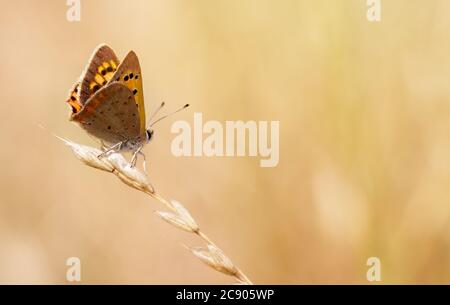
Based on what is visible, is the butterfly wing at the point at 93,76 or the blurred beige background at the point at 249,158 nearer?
the butterfly wing at the point at 93,76

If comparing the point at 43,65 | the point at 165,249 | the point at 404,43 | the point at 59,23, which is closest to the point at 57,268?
the point at 165,249

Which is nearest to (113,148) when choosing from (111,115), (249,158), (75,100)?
(111,115)

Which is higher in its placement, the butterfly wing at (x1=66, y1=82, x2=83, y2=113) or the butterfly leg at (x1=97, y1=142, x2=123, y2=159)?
the butterfly wing at (x1=66, y1=82, x2=83, y2=113)

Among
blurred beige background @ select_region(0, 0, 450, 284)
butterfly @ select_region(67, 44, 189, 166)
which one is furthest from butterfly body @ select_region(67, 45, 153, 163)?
blurred beige background @ select_region(0, 0, 450, 284)

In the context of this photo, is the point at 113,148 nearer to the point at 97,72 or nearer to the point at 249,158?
the point at 97,72

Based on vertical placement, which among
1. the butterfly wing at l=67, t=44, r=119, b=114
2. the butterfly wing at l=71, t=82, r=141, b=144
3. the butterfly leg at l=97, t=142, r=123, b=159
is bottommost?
the butterfly leg at l=97, t=142, r=123, b=159

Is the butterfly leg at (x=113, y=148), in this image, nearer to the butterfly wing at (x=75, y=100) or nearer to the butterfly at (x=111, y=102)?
the butterfly at (x=111, y=102)

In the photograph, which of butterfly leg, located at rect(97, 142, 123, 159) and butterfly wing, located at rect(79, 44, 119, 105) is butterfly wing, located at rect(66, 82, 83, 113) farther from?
butterfly leg, located at rect(97, 142, 123, 159)

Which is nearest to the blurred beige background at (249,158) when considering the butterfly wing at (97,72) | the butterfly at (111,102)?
the butterfly at (111,102)

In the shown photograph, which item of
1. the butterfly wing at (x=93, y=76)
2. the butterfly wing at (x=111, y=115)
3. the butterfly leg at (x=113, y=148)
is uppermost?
the butterfly wing at (x=93, y=76)

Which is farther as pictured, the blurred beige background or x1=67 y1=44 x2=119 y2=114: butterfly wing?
the blurred beige background
